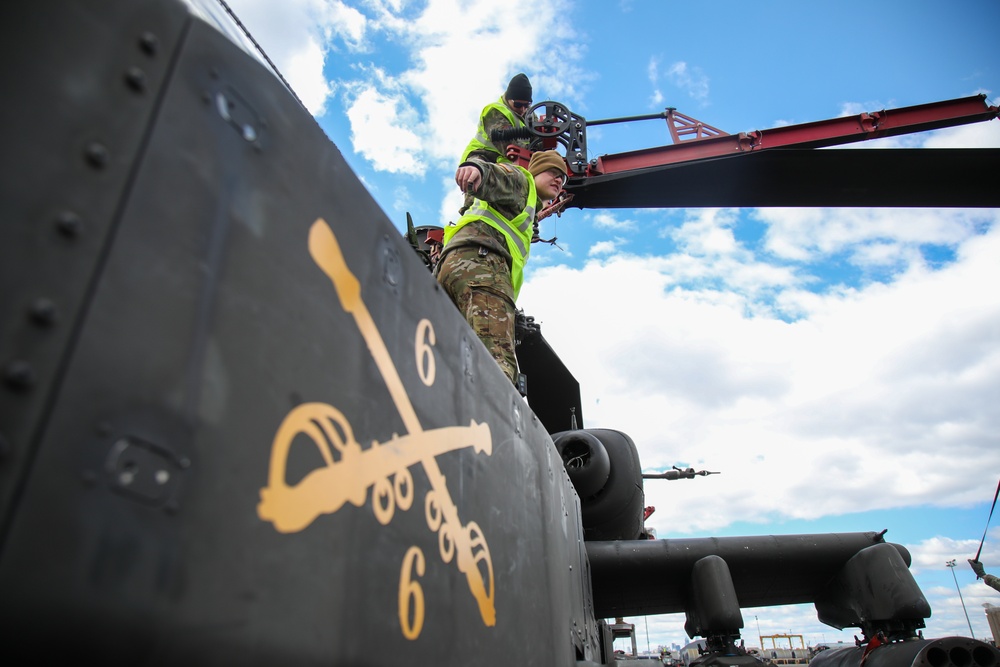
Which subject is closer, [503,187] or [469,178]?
[469,178]

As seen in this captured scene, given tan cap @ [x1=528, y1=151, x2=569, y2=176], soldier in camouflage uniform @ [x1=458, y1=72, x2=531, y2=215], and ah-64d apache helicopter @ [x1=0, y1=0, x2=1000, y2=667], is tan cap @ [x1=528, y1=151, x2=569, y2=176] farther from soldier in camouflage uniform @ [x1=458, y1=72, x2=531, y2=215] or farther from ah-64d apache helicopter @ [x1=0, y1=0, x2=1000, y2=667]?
ah-64d apache helicopter @ [x1=0, y1=0, x2=1000, y2=667]

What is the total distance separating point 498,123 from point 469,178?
97cm

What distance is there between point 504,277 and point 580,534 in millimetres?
1763

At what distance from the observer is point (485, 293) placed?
3041 mm

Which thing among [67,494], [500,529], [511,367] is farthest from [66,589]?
[511,367]

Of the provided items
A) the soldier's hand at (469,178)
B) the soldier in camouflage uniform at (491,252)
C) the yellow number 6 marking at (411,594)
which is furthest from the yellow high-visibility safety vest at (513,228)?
the yellow number 6 marking at (411,594)

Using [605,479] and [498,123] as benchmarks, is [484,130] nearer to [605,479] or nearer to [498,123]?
[498,123]

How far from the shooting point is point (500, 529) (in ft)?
6.41

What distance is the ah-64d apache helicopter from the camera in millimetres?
681

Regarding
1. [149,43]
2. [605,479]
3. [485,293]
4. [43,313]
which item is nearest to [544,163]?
[485,293]

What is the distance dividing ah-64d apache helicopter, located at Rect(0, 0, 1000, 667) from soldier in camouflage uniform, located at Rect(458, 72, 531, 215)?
219 centimetres

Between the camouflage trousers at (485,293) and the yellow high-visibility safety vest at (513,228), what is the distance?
14 cm

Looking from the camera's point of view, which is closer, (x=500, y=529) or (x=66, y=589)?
(x=66, y=589)

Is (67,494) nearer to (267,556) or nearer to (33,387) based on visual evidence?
(33,387)
